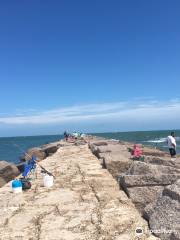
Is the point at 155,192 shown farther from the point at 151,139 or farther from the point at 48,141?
the point at 48,141

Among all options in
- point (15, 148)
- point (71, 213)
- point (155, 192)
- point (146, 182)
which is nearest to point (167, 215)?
point (155, 192)

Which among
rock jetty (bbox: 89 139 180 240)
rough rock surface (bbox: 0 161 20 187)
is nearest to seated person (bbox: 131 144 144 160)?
rock jetty (bbox: 89 139 180 240)

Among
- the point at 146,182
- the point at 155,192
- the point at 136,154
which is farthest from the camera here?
the point at 136,154

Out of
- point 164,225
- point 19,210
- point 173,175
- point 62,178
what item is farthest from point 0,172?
point 164,225

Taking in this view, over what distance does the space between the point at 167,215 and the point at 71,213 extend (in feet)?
5.77

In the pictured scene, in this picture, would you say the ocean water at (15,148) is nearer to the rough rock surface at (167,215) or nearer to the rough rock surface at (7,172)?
the rough rock surface at (7,172)

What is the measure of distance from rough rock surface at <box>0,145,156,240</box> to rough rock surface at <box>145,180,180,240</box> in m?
0.16

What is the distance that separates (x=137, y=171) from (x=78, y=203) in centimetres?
131

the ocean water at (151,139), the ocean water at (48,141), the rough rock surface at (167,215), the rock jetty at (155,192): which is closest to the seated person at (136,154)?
the rock jetty at (155,192)

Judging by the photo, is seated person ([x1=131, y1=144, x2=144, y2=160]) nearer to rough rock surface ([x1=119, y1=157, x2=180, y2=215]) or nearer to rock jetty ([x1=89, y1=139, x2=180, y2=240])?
rock jetty ([x1=89, y1=139, x2=180, y2=240])

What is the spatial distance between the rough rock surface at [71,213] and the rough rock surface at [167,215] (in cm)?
16

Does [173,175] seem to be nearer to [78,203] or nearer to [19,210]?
[78,203]

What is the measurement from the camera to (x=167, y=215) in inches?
194

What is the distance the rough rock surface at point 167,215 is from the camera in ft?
15.3
